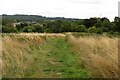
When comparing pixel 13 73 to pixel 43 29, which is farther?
pixel 43 29

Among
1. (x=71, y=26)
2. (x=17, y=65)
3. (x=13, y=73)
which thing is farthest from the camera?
(x=71, y=26)

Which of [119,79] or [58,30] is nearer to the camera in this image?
[119,79]

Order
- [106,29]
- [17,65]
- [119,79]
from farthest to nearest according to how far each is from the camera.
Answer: [106,29]
[17,65]
[119,79]

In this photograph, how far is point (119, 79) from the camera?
6492 mm

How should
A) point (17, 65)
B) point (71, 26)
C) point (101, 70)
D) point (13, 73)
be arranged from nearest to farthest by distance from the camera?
point (101, 70) → point (13, 73) → point (17, 65) → point (71, 26)

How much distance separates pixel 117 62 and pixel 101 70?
418 millimetres

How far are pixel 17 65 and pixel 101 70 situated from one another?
2689 millimetres

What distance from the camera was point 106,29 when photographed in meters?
66.9

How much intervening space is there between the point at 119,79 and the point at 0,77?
2690 millimetres

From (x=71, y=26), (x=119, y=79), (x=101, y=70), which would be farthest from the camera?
(x=71, y=26)

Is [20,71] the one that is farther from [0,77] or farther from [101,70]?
[101,70]

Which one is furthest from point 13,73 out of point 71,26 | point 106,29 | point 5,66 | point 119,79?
point 71,26

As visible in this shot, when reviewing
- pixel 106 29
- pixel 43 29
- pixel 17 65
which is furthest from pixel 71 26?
pixel 17 65

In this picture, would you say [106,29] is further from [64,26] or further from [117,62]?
[117,62]
